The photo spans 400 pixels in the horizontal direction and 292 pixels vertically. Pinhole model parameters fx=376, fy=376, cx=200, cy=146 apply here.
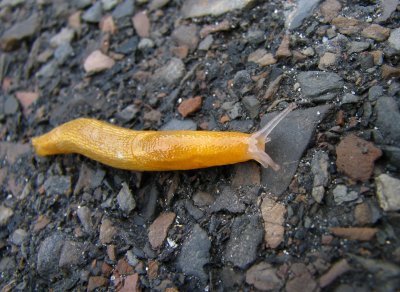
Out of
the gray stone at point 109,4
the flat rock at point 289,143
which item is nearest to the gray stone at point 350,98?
the flat rock at point 289,143

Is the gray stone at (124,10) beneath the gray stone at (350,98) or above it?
above

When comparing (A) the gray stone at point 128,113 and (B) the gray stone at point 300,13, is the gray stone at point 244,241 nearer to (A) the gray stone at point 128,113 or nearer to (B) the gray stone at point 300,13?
(A) the gray stone at point 128,113

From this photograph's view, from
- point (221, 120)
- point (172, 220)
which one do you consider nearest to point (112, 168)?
point (172, 220)

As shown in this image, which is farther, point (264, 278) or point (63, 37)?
point (63, 37)

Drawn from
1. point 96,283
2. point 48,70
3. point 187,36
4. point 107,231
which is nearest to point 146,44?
point 187,36

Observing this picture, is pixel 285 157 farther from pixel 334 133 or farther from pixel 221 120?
pixel 221 120

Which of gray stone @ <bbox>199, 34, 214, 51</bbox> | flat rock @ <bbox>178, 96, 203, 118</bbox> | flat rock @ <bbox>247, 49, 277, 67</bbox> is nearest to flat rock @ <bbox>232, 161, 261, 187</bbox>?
flat rock @ <bbox>178, 96, 203, 118</bbox>

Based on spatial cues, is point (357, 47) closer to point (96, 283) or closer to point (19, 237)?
point (96, 283)

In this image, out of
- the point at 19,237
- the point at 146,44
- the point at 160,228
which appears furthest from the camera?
the point at 146,44
